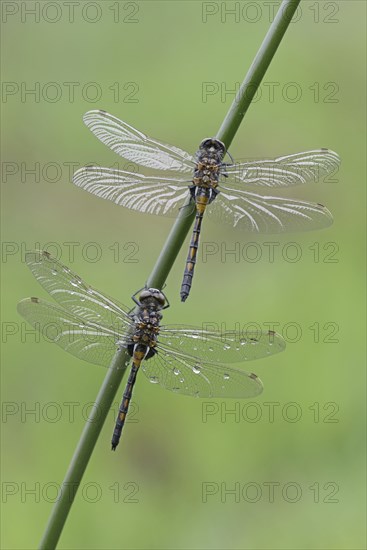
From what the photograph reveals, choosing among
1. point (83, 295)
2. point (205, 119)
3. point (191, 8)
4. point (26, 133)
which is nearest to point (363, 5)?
point (191, 8)

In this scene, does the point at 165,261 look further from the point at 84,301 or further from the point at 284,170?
the point at 284,170

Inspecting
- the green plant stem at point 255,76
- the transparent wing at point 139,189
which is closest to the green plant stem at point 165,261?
the green plant stem at point 255,76

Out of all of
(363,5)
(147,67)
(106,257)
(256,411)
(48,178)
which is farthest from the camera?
(363,5)

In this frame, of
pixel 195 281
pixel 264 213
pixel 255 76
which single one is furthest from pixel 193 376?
pixel 195 281

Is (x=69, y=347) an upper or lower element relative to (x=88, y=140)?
lower

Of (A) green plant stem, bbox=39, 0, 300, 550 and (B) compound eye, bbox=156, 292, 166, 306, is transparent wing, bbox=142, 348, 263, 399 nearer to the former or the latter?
(B) compound eye, bbox=156, 292, 166, 306

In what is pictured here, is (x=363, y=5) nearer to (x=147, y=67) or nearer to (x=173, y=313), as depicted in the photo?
(x=147, y=67)

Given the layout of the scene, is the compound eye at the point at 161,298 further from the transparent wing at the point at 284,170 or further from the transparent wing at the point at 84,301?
the transparent wing at the point at 284,170
